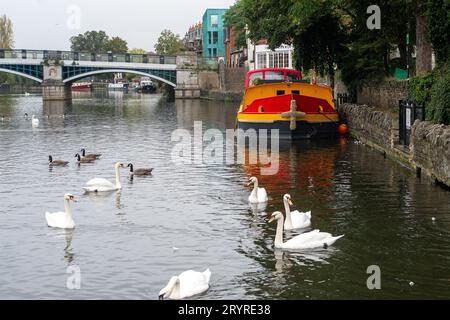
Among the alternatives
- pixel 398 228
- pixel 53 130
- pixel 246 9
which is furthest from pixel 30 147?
pixel 398 228

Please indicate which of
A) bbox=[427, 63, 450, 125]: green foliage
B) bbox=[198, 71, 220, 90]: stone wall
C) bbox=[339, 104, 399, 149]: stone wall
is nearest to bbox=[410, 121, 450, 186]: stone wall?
bbox=[427, 63, 450, 125]: green foliage

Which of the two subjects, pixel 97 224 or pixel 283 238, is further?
pixel 97 224

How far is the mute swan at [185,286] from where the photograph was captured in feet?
38.8

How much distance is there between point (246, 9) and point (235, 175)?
23.1 meters

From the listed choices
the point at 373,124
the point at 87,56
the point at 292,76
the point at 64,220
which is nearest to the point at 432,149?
the point at 64,220

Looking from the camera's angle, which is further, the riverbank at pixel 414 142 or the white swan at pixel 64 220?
the riverbank at pixel 414 142

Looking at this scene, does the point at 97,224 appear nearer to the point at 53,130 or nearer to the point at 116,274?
the point at 116,274

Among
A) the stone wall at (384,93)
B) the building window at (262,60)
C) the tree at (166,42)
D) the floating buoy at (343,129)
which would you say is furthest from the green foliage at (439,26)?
the tree at (166,42)

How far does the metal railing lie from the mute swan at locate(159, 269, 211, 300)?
1466 centimetres

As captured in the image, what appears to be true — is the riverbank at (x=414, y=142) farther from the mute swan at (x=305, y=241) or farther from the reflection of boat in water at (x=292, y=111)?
the mute swan at (x=305, y=241)

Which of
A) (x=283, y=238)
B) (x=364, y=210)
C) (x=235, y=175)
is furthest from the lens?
(x=235, y=175)

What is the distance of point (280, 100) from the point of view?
36.6m

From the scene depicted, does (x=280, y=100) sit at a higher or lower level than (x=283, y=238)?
higher

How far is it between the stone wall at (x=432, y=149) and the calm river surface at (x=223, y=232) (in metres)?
Answer: 0.55
